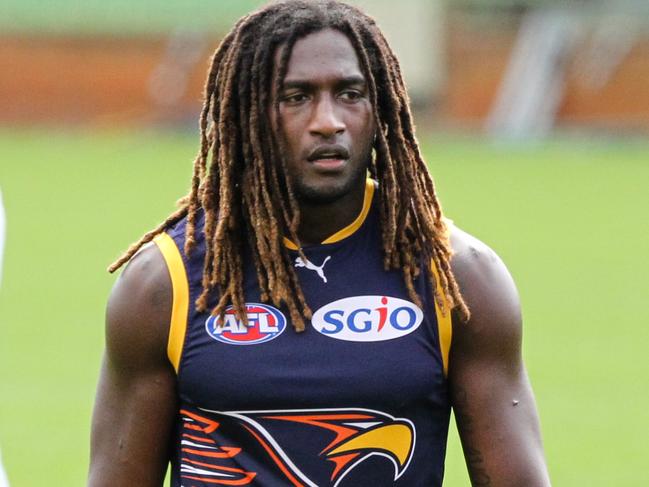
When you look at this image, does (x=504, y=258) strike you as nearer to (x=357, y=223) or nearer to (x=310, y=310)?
(x=357, y=223)

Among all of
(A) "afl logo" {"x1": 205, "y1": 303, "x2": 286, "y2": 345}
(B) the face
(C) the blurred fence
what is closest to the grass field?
(C) the blurred fence

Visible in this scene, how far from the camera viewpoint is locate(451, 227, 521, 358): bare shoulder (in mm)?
4047

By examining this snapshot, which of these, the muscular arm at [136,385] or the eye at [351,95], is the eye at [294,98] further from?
the muscular arm at [136,385]

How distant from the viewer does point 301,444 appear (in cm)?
404

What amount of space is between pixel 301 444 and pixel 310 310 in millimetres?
327

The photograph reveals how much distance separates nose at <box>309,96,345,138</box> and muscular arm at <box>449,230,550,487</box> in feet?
1.51

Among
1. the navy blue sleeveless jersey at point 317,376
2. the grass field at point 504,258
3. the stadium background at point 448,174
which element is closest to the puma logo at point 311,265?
the navy blue sleeveless jersey at point 317,376

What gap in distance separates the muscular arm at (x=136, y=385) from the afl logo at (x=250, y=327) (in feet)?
0.41

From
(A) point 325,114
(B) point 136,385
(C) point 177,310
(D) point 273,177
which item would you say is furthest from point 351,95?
(B) point 136,385

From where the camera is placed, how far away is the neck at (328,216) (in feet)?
13.5

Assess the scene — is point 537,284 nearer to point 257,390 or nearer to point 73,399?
point 73,399

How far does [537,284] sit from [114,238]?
542cm

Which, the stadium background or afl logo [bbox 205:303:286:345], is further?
the stadium background

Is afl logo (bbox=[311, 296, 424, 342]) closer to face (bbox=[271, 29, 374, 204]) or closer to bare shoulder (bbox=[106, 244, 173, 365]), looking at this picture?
face (bbox=[271, 29, 374, 204])
